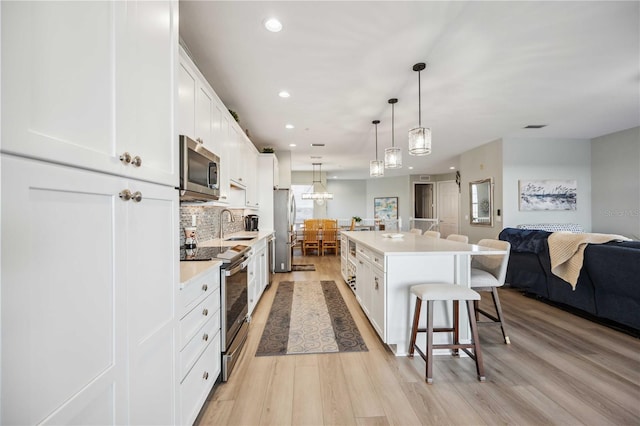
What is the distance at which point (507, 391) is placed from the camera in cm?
181

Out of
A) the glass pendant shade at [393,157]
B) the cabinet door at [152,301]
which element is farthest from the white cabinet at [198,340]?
the glass pendant shade at [393,157]

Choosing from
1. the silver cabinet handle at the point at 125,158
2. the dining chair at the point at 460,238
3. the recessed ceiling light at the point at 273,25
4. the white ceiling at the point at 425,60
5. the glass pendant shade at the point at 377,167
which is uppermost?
the white ceiling at the point at 425,60

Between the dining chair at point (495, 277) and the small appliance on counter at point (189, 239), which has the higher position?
the small appliance on counter at point (189, 239)

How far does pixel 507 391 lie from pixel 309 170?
8.37 metres

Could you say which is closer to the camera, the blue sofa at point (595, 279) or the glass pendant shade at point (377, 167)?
the blue sofa at point (595, 279)

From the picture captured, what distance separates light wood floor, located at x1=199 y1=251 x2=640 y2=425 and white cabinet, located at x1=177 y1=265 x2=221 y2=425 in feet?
0.65

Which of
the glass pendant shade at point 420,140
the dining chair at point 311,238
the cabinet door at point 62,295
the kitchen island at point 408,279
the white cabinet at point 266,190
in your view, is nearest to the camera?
the cabinet door at point 62,295

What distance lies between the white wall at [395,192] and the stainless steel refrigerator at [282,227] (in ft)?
20.4

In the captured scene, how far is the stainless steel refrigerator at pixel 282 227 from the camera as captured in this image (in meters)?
5.27

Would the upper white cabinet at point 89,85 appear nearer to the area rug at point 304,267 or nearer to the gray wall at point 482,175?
the area rug at point 304,267

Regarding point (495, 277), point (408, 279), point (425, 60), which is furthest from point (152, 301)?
point (425, 60)

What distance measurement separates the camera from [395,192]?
34.8 ft

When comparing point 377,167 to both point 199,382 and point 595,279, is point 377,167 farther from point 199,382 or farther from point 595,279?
point 199,382

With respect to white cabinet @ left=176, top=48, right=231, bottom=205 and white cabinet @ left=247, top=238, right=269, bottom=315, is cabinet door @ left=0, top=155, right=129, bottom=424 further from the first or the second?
white cabinet @ left=247, top=238, right=269, bottom=315
